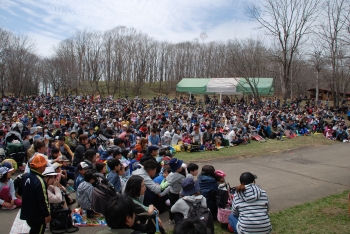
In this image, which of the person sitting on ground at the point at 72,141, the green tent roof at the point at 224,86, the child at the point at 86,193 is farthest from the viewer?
the green tent roof at the point at 224,86

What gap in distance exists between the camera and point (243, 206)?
3906 millimetres

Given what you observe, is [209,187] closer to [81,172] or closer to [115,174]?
[115,174]

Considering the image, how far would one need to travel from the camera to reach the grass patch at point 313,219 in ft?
15.2

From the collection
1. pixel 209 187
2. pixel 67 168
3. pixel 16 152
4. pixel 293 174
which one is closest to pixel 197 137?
pixel 293 174

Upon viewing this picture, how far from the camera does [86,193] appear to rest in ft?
16.4

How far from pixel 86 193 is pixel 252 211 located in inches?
118

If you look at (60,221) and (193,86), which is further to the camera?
(193,86)

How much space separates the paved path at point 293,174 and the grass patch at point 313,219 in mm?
372

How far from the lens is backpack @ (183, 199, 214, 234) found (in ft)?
12.0

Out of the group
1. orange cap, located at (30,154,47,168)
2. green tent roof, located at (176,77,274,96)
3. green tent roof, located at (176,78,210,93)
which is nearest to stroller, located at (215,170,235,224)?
orange cap, located at (30,154,47,168)

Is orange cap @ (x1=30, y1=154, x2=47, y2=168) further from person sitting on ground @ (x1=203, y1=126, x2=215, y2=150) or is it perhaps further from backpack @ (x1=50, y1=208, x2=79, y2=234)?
person sitting on ground @ (x1=203, y1=126, x2=215, y2=150)

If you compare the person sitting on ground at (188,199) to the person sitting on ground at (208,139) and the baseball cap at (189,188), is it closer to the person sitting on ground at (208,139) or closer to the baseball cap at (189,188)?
the baseball cap at (189,188)

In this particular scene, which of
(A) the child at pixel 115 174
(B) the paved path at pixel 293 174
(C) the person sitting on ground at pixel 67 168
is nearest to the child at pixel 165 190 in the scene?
(B) the paved path at pixel 293 174

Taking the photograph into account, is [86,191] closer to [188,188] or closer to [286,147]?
[188,188]
